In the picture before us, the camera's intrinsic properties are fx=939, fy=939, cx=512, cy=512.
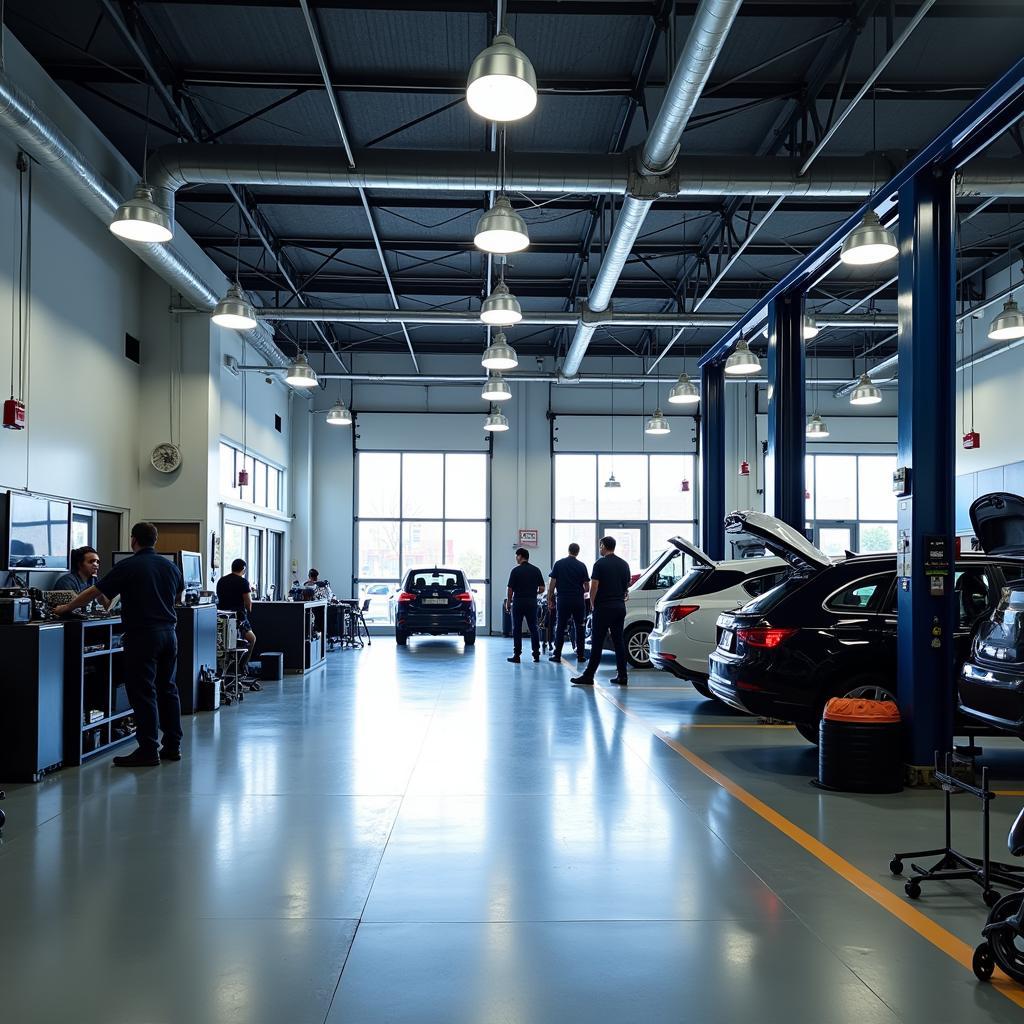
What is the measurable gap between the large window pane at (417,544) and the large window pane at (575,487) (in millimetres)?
3214

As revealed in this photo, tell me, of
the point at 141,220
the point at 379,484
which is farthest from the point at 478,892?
the point at 379,484

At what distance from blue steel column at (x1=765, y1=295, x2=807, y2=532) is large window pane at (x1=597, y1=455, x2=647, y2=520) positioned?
1315cm

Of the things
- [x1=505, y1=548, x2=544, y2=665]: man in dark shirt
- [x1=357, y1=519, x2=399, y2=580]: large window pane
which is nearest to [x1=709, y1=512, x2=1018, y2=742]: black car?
[x1=505, y1=548, x2=544, y2=665]: man in dark shirt

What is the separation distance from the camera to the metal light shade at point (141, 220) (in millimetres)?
8047

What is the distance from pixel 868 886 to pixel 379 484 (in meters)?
19.6

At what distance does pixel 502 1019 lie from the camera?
3006 mm

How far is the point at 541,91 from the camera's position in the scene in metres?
10.3

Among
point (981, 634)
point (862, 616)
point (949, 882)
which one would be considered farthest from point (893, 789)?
point (981, 634)

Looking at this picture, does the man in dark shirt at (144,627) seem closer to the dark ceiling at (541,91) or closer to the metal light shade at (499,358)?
the dark ceiling at (541,91)

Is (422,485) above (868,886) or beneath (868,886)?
above

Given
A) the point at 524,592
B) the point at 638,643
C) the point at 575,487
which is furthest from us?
the point at 575,487

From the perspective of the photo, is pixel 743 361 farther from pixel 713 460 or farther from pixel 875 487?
pixel 875 487

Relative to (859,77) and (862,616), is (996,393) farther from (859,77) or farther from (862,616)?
(862,616)

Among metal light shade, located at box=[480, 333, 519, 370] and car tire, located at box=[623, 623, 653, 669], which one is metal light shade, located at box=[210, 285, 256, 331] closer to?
metal light shade, located at box=[480, 333, 519, 370]
